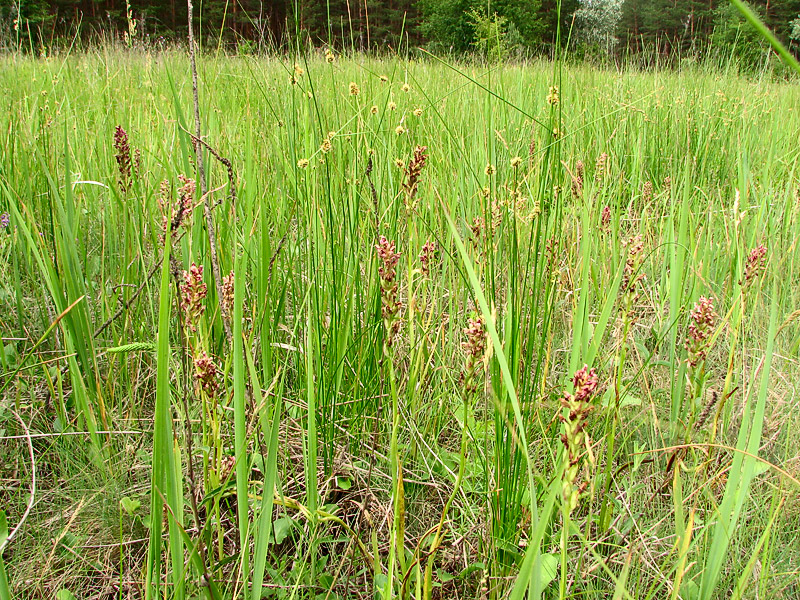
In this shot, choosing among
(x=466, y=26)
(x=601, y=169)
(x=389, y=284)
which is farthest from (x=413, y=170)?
(x=466, y=26)

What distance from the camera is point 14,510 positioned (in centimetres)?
102

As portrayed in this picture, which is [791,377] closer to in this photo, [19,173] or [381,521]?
[381,521]

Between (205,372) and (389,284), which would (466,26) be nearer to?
(389,284)

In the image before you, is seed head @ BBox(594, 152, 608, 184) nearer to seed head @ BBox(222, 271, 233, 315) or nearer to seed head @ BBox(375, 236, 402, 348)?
seed head @ BBox(375, 236, 402, 348)

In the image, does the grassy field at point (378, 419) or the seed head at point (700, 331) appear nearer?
the grassy field at point (378, 419)

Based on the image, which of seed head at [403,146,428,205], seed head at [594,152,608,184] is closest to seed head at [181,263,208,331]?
seed head at [403,146,428,205]

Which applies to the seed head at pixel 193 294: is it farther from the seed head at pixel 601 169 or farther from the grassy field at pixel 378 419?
the seed head at pixel 601 169

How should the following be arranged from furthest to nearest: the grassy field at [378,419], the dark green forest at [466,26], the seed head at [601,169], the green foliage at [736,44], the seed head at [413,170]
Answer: the green foliage at [736,44], the seed head at [601,169], the dark green forest at [466,26], the seed head at [413,170], the grassy field at [378,419]

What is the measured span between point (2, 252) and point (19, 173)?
454 mm

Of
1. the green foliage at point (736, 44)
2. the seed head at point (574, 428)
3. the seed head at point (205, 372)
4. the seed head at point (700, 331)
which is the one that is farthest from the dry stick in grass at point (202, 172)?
the green foliage at point (736, 44)

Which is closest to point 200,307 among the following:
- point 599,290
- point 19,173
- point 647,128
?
point 599,290

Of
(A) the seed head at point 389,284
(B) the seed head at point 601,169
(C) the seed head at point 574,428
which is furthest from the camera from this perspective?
(B) the seed head at point 601,169

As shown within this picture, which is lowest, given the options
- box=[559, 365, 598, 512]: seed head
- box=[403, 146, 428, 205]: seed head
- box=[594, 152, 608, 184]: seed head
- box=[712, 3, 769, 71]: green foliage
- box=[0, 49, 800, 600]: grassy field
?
box=[0, 49, 800, 600]: grassy field

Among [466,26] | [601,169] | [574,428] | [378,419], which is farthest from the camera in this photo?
[466,26]
